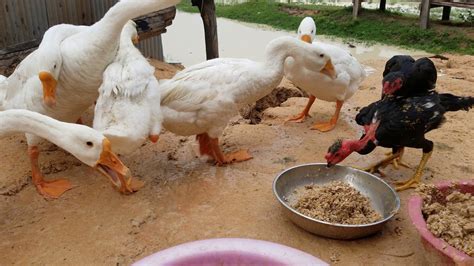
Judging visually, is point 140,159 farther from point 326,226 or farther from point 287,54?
point 326,226

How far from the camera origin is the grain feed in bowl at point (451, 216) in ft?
8.20

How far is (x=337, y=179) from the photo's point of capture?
3611 millimetres

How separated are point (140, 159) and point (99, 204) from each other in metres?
0.85

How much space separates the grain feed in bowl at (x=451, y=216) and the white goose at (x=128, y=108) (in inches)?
77.7

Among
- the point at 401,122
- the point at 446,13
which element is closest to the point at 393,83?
the point at 401,122

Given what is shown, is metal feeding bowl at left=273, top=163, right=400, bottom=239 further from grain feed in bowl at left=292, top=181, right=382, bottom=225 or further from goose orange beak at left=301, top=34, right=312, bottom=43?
goose orange beak at left=301, top=34, right=312, bottom=43

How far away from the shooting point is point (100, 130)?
129 inches

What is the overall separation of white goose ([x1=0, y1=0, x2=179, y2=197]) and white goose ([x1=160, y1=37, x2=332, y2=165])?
565mm

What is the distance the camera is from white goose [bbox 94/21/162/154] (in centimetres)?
325

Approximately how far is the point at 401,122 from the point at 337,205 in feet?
2.69

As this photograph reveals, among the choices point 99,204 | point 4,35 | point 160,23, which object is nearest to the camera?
point 99,204

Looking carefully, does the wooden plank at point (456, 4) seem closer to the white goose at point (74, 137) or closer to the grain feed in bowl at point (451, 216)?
the grain feed in bowl at point (451, 216)

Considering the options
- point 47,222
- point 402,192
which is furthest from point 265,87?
point 47,222

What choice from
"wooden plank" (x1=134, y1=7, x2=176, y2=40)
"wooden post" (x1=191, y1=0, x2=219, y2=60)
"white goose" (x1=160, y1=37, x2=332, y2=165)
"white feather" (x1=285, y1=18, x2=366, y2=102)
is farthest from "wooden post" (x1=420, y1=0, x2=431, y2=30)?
"white goose" (x1=160, y1=37, x2=332, y2=165)
